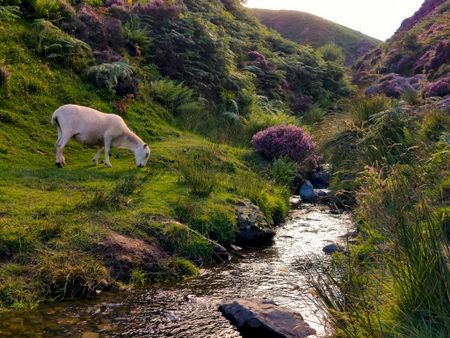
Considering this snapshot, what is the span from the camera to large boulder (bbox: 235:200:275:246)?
36.2ft

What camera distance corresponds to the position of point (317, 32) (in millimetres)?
73438

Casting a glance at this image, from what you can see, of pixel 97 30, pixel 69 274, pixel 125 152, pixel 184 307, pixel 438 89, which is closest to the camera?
pixel 184 307

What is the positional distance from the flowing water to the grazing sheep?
5.09m

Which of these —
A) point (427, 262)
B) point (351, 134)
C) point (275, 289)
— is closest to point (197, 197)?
point (275, 289)

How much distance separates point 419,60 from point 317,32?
42.2 metres

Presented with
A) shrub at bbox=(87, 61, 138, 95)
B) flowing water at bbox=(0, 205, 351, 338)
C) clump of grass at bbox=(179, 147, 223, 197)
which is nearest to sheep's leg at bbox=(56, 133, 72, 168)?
clump of grass at bbox=(179, 147, 223, 197)

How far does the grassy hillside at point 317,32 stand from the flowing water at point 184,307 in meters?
60.2

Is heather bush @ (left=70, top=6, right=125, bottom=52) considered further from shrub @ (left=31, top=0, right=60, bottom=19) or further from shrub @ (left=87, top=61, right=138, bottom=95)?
shrub @ (left=87, top=61, right=138, bottom=95)

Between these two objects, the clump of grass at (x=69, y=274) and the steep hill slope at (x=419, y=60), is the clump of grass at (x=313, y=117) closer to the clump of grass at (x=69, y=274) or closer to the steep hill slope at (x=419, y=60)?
the steep hill slope at (x=419, y=60)

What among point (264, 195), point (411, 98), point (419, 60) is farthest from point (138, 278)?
point (419, 60)

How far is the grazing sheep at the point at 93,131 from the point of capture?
1262 centimetres

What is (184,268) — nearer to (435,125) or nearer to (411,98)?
(435,125)

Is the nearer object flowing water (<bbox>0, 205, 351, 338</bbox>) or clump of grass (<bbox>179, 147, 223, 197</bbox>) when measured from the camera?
flowing water (<bbox>0, 205, 351, 338</bbox>)

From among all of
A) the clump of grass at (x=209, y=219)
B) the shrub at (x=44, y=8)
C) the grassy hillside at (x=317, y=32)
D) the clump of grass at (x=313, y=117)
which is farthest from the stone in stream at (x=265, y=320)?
the grassy hillside at (x=317, y=32)
